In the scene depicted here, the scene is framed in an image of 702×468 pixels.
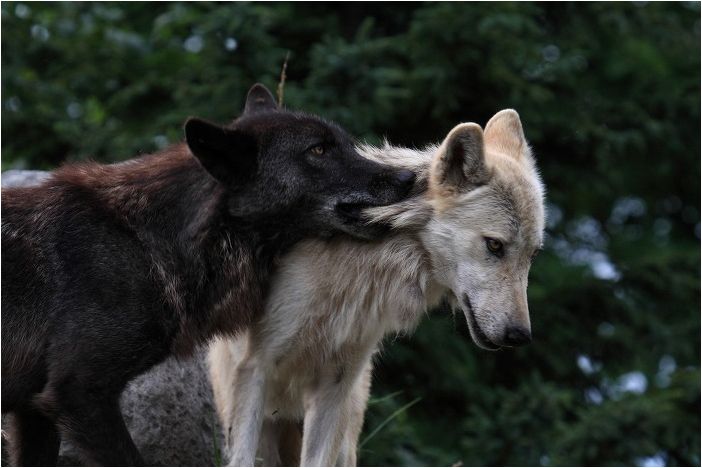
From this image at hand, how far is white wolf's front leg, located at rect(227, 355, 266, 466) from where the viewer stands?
6059mm

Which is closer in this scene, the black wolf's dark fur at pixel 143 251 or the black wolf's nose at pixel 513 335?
the black wolf's dark fur at pixel 143 251

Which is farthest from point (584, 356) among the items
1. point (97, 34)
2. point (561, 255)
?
point (97, 34)

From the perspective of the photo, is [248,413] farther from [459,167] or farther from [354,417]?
[459,167]

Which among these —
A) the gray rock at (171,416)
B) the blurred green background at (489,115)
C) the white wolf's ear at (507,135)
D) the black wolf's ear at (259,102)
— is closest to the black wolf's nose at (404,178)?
the white wolf's ear at (507,135)

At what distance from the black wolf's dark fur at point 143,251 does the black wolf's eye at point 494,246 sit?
482mm

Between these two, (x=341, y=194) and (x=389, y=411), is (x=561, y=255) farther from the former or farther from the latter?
(x=341, y=194)

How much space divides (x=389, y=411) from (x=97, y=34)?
19.7 feet

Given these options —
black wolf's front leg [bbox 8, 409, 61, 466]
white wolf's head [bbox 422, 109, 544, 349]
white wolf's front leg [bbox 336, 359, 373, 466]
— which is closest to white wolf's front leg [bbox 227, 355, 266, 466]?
→ white wolf's front leg [bbox 336, 359, 373, 466]

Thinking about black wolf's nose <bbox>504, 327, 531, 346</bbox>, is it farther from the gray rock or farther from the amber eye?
the gray rock

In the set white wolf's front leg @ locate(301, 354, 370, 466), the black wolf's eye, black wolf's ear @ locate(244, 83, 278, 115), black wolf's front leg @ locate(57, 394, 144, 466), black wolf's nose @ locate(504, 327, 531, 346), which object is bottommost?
white wolf's front leg @ locate(301, 354, 370, 466)

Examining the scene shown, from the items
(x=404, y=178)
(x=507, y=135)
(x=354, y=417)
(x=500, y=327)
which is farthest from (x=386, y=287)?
(x=507, y=135)

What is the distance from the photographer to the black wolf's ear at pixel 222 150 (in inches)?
226

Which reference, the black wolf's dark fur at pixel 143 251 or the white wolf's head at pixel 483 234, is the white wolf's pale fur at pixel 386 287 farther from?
the black wolf's dark fur at pixel 143 251

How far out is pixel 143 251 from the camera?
5.74 meters
